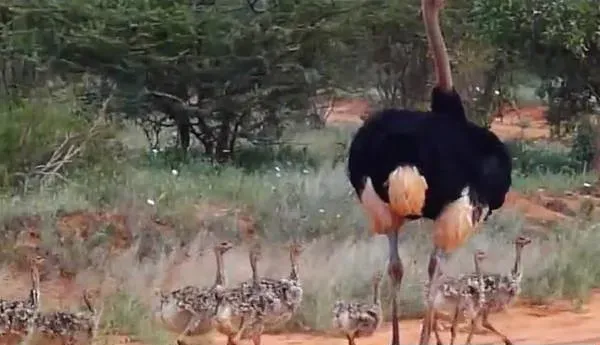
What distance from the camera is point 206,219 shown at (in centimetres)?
1220

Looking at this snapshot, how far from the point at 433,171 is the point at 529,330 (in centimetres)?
415

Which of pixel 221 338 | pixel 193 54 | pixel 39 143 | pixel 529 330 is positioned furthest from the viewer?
pixel 193 54

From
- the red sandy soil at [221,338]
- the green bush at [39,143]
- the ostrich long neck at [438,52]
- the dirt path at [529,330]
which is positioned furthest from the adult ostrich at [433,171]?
the green bush at [39,143]

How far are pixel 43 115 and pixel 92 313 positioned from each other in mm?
5319

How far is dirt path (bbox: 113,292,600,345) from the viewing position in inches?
364

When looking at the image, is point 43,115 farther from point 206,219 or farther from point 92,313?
point 92,313

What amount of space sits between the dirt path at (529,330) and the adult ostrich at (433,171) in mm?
2627

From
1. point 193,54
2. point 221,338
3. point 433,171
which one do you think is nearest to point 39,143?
point 193,54

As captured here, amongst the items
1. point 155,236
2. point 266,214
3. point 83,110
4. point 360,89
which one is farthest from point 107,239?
point 360,89

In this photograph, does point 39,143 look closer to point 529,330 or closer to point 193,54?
point 193,54

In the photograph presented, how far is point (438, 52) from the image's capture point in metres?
6.63

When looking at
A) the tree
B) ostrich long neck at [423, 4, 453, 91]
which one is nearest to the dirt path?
ostrich long neck at [423, 4, 453, 91]

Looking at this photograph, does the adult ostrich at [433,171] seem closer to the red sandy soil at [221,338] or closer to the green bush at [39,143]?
the red sandy soil at [221,338]

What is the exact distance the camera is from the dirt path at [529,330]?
9.26m
